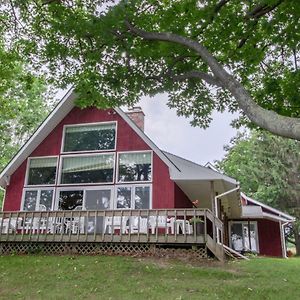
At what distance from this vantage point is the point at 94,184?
14938 mm

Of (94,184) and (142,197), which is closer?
(142,197)

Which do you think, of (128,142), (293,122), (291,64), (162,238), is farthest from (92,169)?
(293,122)

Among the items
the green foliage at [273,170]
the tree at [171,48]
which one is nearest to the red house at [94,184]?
the tree at [171,48]

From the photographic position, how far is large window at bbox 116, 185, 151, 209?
1427 cm

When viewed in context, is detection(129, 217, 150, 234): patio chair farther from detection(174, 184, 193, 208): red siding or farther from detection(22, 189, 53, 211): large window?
detection(22, 189, 53, 211): large window

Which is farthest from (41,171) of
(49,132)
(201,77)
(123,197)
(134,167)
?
(201,77)

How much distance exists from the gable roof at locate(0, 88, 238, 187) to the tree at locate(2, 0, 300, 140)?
12.7 feet

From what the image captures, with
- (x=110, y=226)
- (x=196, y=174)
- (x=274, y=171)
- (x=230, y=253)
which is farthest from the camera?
(x=274, y=171)

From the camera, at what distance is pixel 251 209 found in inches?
870

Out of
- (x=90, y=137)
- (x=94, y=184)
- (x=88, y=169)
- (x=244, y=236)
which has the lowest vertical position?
(x=244, y=236)

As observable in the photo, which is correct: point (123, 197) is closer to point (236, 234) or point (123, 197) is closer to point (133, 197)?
point (133, 197)

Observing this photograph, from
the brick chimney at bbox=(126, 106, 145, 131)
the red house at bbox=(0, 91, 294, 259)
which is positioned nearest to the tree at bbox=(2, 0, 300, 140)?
the red house at bbox=(0, 91, 294, 259)

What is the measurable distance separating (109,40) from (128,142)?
728cm

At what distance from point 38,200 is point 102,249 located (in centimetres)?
518
